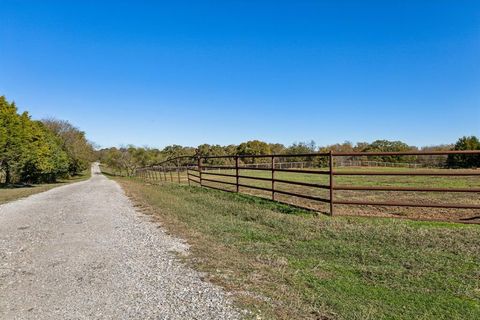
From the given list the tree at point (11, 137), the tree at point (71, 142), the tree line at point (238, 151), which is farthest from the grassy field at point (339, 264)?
the tree at point (71, 142)

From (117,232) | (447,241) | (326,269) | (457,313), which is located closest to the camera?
(457,313)

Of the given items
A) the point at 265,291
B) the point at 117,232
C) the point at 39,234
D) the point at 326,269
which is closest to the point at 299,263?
the point at 326,269

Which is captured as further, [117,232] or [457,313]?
[117,232]

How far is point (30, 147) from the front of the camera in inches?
1308

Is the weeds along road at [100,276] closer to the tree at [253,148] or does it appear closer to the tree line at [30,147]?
the tree line at [30,147]

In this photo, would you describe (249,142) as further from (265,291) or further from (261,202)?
(265,291)

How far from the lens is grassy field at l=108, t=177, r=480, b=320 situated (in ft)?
11.0

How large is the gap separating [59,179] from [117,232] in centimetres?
5850

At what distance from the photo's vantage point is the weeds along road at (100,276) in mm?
3330

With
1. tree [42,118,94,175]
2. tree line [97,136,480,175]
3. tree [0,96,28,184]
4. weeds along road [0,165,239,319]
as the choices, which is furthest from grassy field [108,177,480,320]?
tree [42,118,94,175]

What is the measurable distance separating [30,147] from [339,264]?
36.3 meters

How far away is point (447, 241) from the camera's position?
5.54m

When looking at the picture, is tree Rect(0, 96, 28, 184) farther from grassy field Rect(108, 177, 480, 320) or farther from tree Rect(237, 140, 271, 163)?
tree Rect(237, 140, 271, 163)

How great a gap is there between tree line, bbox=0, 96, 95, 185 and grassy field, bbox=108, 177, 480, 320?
28282mm
